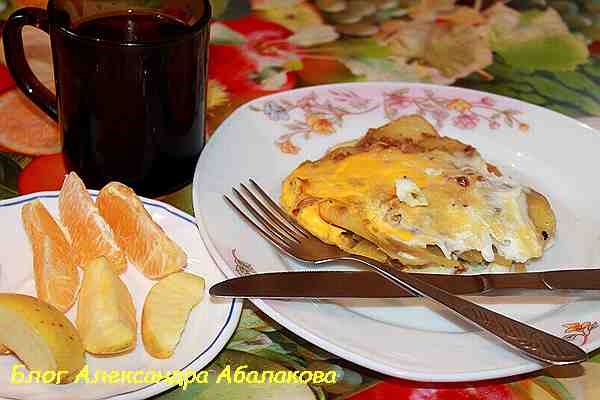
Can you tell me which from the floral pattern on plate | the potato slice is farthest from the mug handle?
the potato slice

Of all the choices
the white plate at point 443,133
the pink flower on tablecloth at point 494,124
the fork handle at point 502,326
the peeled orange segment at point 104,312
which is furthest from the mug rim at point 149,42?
the pink flower on tablecloth at point 494,124

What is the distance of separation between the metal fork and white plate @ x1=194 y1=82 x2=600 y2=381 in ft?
0.08

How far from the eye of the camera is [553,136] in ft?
4.96

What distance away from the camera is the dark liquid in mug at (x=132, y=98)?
123 centimetres

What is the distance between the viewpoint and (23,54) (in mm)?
1369

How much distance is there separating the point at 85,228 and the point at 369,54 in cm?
96

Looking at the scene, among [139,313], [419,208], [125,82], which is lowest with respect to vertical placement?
[139,313]

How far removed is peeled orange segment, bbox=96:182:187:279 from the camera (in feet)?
3.82

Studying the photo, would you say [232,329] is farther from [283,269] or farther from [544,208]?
[544,208]

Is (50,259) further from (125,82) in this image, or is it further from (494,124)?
(494,124)

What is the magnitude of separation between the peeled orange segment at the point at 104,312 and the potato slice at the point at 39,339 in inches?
1.1

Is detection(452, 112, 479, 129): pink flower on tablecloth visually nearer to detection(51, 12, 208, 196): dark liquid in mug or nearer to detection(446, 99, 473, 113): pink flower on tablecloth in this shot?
detection(446, 99, 473, 113): pink flower on tablecloth

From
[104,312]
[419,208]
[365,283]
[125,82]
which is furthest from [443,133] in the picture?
[104,312]

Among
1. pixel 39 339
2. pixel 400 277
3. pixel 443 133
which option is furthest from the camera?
pixel 443 133
